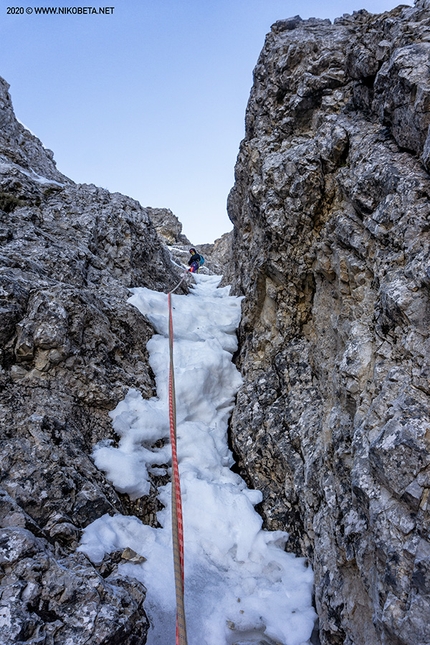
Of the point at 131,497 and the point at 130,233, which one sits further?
the point at 130,233

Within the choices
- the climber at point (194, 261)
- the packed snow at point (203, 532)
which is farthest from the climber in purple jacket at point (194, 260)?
the packed snow at point (203, 532)

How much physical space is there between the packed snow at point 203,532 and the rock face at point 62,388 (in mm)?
317

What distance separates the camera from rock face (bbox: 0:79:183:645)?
320cm

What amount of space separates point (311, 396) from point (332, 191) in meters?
4.02

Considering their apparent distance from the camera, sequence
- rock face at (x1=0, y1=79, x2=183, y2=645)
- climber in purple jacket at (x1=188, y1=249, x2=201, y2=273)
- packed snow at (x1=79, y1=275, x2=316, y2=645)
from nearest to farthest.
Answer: rock face at (x1=0, y1=79, x2=183, y2=645) < packed snow at (x1=79, y1=275, x2=316, y2=645) < climber in purple jacket at (x1=188, y1=249, x2=201, y2=273)

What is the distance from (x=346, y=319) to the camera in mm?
5840

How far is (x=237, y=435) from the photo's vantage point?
758cm

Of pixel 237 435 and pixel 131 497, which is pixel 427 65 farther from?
pixel 131 497

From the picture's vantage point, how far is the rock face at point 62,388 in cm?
320

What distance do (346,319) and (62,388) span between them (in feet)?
16.8

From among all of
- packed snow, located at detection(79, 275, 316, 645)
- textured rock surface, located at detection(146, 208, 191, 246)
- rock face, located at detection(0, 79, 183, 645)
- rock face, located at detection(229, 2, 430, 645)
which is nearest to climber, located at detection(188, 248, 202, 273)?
rock face, located at detection(0, 79, 183, 645)

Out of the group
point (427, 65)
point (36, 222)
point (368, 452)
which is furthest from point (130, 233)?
point (368, 452)

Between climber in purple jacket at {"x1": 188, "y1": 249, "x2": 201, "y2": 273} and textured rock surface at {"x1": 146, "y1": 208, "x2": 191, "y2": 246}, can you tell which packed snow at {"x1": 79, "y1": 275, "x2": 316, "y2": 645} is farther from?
textured rock surface at {"x1": 146, "y1": 208, "x2": 191, "y2": 246}

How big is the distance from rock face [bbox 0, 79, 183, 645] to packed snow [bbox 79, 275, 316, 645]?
0.32m
